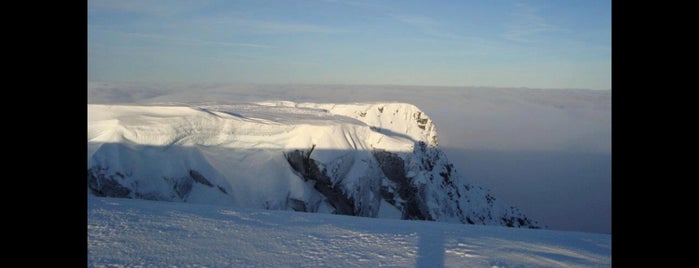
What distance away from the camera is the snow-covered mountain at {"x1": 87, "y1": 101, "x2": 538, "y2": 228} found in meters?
12.5

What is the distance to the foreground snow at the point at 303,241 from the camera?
10.4 ft

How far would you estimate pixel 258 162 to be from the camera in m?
14.5

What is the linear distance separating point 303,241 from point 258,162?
11.1 metres

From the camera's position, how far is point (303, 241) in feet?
11.9

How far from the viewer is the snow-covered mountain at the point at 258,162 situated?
12469mm

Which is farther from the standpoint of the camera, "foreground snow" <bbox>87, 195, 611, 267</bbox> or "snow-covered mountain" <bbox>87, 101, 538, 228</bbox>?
"snow-covered mountain" <bbox>87, 101, 538, 228</bbox>

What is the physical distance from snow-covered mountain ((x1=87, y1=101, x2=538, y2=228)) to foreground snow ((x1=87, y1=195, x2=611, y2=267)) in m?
8.30

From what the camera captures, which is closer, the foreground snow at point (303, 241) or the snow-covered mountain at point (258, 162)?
the foreground snow at point (303, 241)

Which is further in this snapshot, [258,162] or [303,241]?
[258,162]

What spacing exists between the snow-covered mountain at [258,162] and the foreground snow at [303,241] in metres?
8.30
